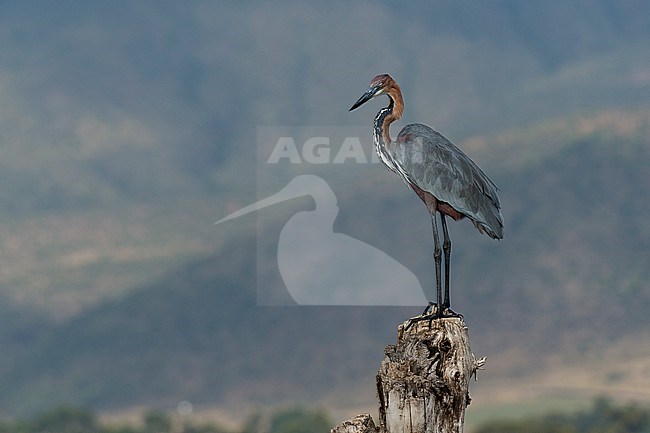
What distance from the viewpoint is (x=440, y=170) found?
30.7 feet

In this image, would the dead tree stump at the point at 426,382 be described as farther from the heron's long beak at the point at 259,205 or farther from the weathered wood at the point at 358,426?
the heron's long beak at the point at 259,205

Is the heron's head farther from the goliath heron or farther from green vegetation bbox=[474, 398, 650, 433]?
green vegetation bbox=[474, 398, 650, 433]

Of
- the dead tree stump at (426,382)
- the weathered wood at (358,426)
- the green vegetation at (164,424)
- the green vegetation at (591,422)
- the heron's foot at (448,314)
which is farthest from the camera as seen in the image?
the green vegetation at (164,424)

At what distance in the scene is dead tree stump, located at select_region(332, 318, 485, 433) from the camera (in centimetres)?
855

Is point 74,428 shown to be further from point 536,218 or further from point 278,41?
point 278,41

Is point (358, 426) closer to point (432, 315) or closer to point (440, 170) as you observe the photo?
point (432, 315)

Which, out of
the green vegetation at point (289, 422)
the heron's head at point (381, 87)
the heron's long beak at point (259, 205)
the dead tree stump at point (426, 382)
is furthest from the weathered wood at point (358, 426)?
the heron's long beak at point (259, 205)

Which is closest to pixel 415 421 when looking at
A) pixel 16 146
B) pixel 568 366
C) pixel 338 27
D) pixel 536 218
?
pixel 568 366

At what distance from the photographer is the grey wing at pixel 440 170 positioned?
30.7ft

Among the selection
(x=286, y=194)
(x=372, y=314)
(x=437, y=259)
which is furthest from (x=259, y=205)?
(x=437, y=259)

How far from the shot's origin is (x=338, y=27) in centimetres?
8212

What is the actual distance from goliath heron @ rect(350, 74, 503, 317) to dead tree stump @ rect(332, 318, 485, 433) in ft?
1.83

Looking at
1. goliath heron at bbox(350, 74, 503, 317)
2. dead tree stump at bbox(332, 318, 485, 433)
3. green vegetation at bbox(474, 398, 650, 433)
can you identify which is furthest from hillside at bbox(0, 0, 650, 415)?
dead tree stump at bbox(332, 318, 485, 433)

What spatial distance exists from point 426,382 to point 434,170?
179cm
